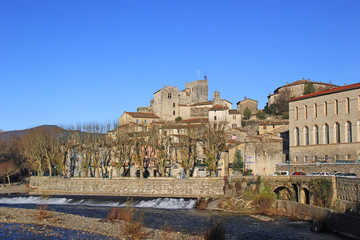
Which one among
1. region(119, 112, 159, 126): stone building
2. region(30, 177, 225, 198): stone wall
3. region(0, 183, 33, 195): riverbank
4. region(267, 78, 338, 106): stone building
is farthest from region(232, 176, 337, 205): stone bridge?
region(267, 78, 338, 106): stone building

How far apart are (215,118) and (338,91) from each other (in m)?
37.3

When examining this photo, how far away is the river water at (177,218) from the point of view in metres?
26.7

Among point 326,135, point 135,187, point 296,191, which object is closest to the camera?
point 296,191

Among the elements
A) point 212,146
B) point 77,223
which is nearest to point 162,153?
point 212,146

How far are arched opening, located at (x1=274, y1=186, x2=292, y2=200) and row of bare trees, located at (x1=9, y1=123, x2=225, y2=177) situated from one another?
1111 cm

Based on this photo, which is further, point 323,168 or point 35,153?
point 35,153

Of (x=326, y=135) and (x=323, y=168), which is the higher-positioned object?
(x=326, y=135)

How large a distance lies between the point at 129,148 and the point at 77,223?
27.8 meters

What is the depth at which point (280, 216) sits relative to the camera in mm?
34000

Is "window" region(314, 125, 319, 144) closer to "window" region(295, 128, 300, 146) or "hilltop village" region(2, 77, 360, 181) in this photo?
"hilltop village" region(2, 77, 360, 181)

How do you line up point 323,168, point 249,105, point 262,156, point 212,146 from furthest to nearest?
point 249,105 < point 262,156 < point 212,146 < point 323,168

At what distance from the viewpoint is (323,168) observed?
44500 mm

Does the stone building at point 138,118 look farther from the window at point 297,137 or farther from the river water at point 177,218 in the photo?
the window at point 297,137

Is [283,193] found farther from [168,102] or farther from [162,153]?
[168,102]
